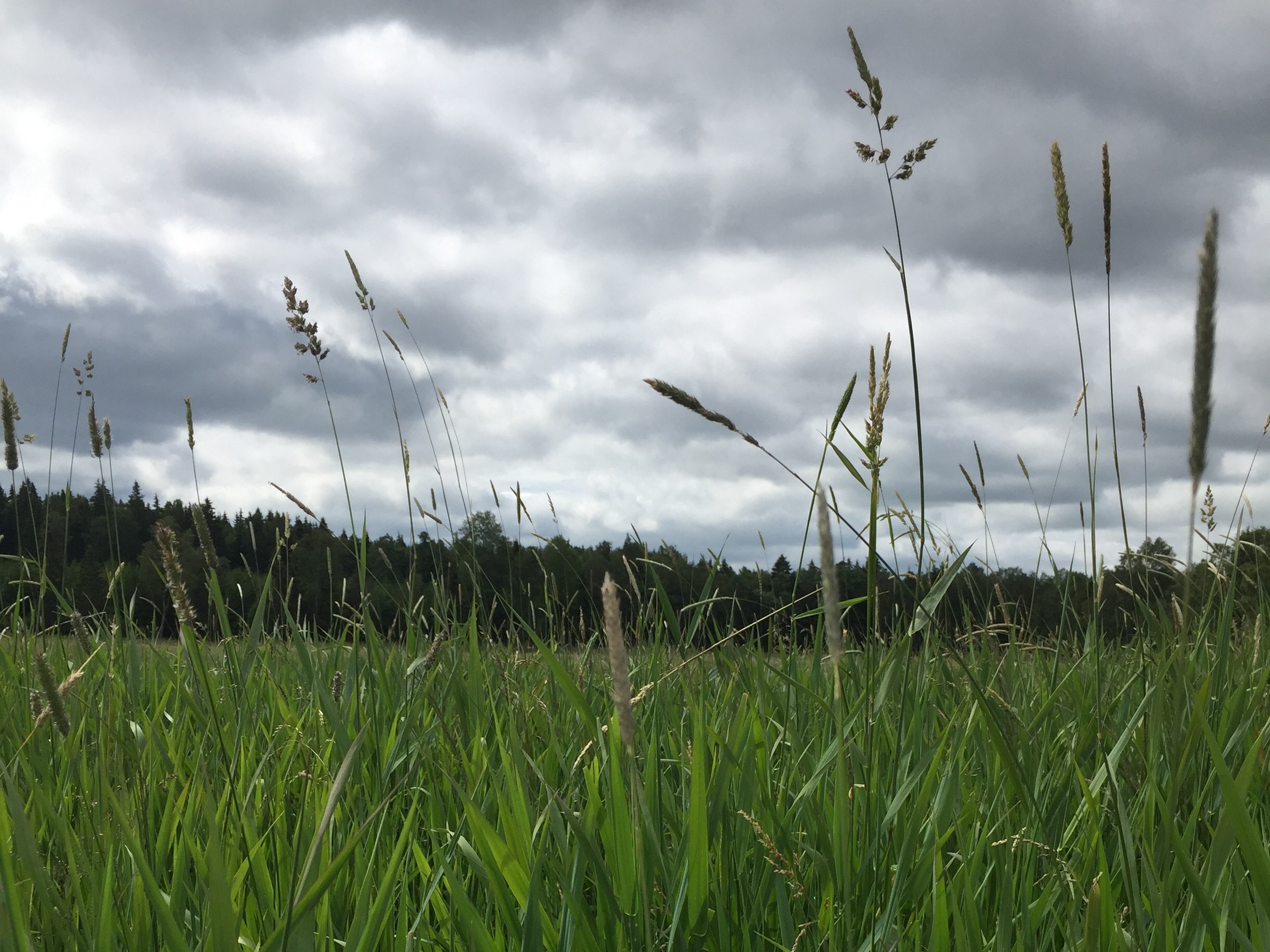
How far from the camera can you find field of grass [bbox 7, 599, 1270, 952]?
3.87 feet

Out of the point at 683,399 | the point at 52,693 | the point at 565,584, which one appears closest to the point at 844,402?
the point at 683,399

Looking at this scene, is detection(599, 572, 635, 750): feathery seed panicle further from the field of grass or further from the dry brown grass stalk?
the dry brown grass stalk

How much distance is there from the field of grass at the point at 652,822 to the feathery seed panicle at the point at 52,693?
0.36 feet

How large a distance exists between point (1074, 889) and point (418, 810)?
1.29 m

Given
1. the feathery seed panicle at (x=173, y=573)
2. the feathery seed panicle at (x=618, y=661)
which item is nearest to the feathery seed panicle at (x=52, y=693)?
the feathery seed panicle at (x=173, y=573)

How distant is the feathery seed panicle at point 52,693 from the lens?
1110 millimetres

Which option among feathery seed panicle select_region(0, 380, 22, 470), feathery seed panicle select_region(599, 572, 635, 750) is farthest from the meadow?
feathery seed panicle select_region(0, 380, 22, 470)

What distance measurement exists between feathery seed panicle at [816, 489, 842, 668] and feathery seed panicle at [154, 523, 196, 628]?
816 mm

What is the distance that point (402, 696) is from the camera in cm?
253

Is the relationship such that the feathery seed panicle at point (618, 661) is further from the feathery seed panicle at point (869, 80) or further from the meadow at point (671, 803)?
the feathery seed panicle at point (869, 80)

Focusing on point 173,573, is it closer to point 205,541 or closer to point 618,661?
point 205,541

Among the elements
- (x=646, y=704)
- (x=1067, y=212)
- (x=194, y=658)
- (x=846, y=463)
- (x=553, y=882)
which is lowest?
(x=553, y=882)

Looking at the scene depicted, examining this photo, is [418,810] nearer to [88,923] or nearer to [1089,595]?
[88,923]

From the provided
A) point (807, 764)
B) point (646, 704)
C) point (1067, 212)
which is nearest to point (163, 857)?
point (646, 704)
